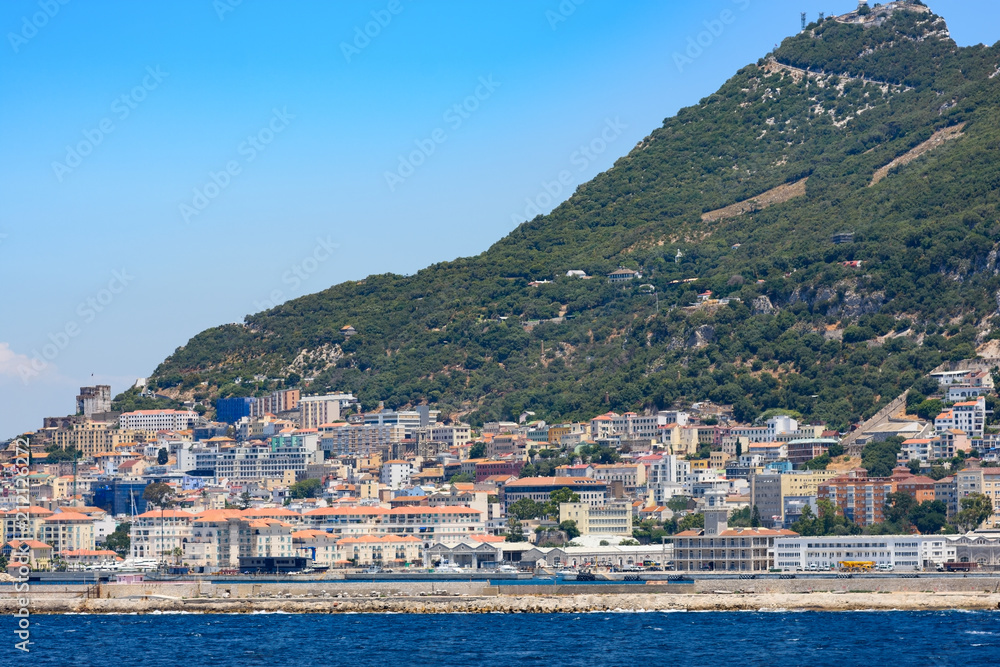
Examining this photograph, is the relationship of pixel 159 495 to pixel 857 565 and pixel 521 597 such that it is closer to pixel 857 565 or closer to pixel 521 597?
pixel 857 565

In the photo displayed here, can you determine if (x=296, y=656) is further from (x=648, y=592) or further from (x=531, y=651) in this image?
(x=648, y=592)

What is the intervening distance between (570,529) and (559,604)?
35478mm

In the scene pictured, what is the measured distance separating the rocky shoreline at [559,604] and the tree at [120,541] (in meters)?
37.4

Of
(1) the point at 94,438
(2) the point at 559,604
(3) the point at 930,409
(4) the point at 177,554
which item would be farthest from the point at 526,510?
(1) the point at 94,438

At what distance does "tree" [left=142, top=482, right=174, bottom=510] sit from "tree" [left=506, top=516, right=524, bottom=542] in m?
29.6

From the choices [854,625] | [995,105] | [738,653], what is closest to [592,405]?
[995,105]

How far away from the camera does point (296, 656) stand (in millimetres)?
75250

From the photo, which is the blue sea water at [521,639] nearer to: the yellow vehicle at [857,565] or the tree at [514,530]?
the yellow vehicle at [857,565]

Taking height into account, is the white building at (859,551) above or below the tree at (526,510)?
below

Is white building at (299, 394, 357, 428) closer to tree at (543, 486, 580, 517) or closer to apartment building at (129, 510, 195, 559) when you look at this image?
apartment building at (129, 510, 195, 559)

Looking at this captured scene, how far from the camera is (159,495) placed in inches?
5930

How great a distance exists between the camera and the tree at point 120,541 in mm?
135750

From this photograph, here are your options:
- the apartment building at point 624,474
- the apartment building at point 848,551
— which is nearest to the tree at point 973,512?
the apartment building at point 848,551

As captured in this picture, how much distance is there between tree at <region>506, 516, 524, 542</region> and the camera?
127 m
